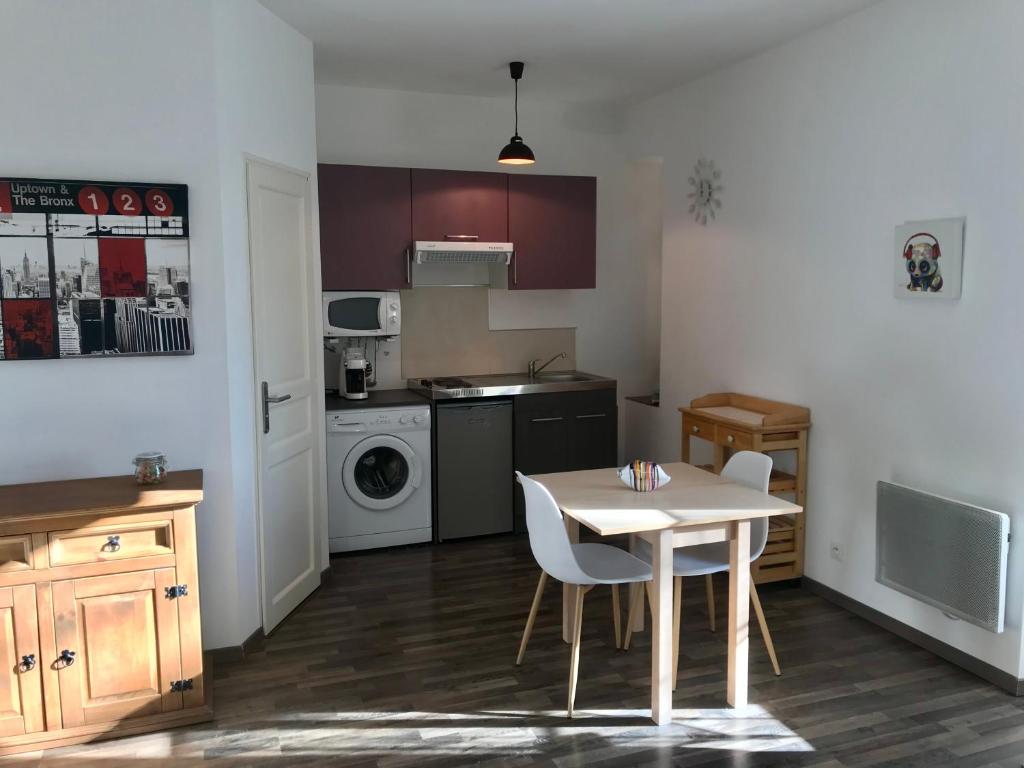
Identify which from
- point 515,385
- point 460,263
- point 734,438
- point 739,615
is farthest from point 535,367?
point 739,615

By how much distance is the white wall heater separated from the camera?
3207mm

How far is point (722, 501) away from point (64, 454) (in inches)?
102

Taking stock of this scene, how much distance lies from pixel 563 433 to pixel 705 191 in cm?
172

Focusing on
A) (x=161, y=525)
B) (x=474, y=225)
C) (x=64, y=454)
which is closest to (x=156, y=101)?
(x=64, y=454)

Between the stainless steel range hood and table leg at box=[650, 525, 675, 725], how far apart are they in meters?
2.72

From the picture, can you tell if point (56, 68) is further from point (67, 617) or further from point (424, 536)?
point (424, 536)

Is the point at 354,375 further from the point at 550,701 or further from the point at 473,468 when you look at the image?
the point at 550,701

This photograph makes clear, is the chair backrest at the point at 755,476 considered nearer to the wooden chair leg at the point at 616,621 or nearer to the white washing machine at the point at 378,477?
the wooden chair leg at the point at 616,621

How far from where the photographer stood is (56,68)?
125 inches

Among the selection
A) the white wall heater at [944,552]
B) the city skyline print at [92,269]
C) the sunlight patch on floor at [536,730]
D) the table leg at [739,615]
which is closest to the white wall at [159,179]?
the city skyline print at [92,269]

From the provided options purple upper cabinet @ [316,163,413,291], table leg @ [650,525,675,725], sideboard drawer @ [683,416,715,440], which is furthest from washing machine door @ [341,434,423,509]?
table leg @ [650,525,675,725]

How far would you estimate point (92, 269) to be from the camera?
10.8 feet

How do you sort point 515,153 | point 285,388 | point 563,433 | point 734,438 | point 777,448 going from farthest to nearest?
point 563,433 < point 515,153 < point 734,438 < point 777,448 < point 285,388

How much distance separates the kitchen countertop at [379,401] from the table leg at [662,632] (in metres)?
2.30
